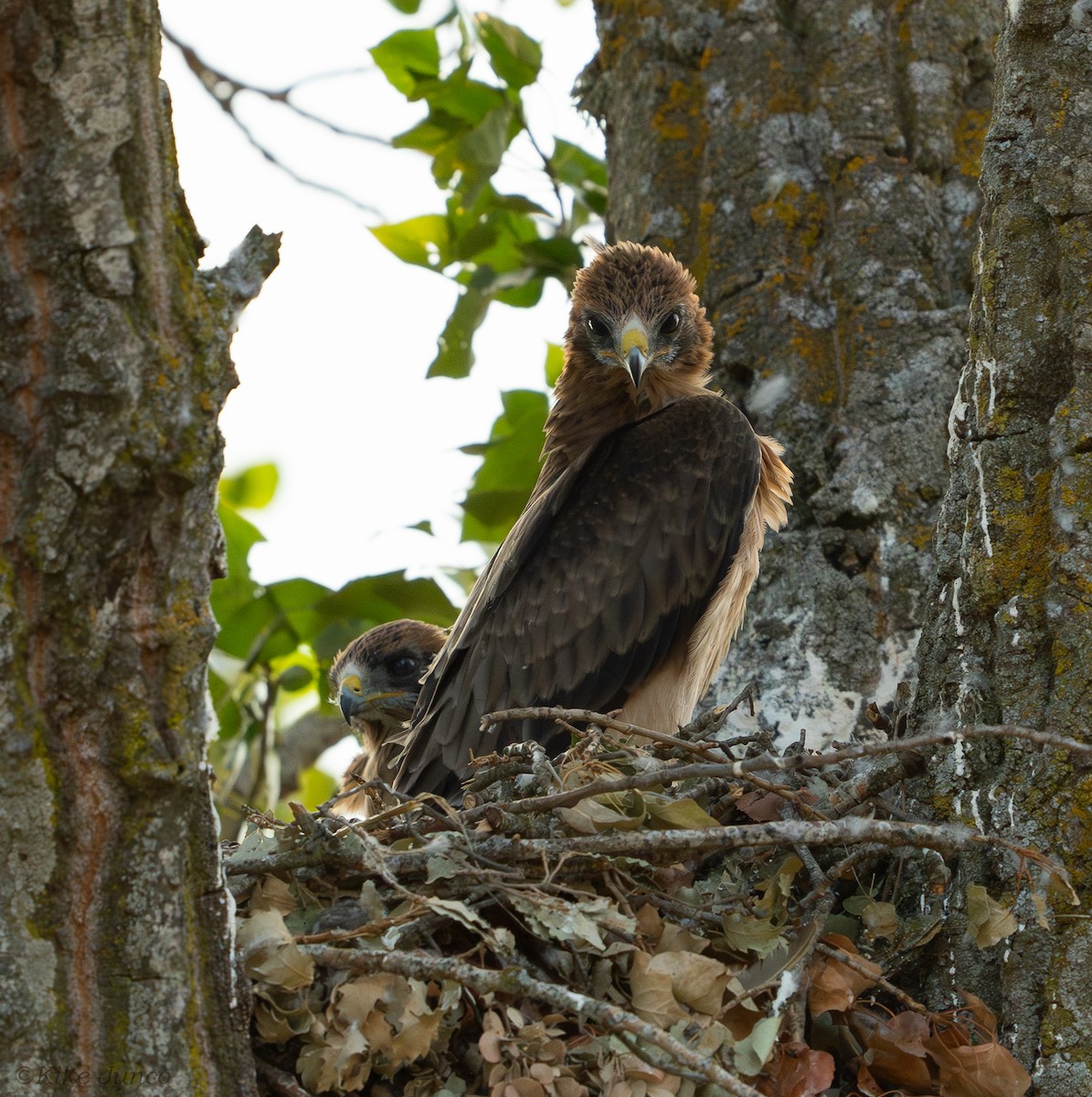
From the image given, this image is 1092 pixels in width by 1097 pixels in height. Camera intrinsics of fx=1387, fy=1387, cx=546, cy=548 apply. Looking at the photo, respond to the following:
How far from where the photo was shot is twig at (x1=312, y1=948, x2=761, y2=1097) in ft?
7.87

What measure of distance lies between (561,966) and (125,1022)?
977 millimetres

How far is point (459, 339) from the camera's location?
6840mm

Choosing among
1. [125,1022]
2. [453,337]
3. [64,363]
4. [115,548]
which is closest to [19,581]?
[115,548]

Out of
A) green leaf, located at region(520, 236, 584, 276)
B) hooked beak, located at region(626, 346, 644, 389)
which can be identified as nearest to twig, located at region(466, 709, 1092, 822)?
hooked beak, located at region(626, 346, 644, 389)

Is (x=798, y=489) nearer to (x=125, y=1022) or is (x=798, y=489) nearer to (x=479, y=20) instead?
(x=479, y=20)

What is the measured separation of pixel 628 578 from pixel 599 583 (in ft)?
0.37

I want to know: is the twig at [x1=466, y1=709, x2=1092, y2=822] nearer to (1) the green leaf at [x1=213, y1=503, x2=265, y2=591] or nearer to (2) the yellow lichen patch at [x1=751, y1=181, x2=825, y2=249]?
(2) the yellow lichen patch at [x1=751, y1=181, x2=825, y2=249]

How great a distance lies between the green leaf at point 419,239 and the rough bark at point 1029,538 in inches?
153

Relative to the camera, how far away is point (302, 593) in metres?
7.01

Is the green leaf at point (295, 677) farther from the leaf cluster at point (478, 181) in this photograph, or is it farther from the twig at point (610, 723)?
the twig at point (610, 723)

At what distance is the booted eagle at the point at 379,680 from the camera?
6.72m

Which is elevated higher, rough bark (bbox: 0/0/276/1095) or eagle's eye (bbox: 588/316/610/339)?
eagle's eye (bbox: 588/316/610/339)

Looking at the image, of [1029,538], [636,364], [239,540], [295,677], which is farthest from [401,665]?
[1029,538]

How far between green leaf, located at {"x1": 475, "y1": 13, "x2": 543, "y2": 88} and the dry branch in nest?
454cm
